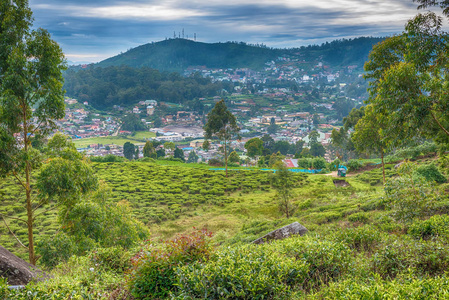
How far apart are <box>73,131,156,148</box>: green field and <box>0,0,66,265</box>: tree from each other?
6286 cm

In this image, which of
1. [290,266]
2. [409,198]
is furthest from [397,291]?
[409,198]

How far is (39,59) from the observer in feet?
23.5

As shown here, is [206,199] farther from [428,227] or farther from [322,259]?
[322,259]

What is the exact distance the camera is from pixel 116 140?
7262cm

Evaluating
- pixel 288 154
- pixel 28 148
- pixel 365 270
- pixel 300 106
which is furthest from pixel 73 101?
pixel 365 270

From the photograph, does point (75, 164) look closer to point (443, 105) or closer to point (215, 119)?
point (443, 105)

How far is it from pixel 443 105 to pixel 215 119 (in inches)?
766

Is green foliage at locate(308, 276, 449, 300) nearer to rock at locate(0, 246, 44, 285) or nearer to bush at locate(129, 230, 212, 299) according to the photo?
bush at locate(129, 230, 212, 299)

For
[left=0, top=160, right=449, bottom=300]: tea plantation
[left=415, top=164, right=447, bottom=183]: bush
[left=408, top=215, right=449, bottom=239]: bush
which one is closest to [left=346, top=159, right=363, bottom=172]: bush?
[left=415, top=164, right=447, bottom=183]: bush

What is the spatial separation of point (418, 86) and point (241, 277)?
623 centimetres

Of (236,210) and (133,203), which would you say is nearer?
(236,210)

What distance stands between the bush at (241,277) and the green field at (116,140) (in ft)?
224

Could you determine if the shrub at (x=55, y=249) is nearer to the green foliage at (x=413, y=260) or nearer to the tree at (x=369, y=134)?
the green foliage at (x=413, y=260)

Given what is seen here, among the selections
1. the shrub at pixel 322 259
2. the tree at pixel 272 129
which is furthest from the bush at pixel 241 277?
the tree at pixel 272 129
